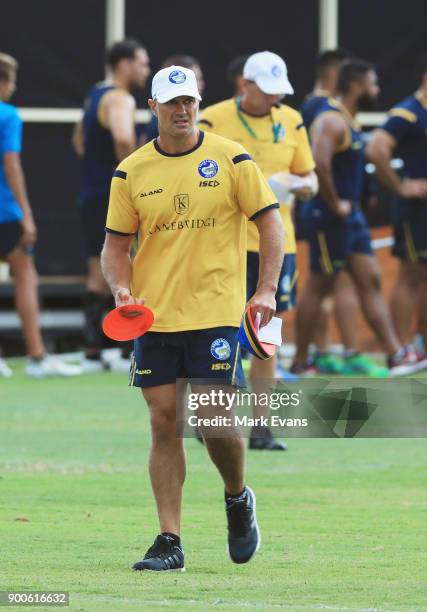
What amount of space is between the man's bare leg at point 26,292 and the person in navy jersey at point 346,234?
2.11 metres

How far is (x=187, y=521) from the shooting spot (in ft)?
24.4

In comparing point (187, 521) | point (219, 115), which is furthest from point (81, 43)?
point (187, 521)

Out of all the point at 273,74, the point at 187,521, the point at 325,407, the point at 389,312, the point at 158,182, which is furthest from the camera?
the point at 389,312

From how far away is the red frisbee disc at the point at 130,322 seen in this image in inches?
251

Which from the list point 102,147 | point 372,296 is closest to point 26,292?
point 102,147

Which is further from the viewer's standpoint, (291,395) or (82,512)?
(291,395)

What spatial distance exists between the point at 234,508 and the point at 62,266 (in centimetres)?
1087

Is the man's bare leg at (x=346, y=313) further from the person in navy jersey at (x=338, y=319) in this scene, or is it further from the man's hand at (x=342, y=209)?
the man's hand at (x=342, y=209)

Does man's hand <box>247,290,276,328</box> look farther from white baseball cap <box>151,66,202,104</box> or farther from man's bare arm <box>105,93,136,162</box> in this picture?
man's bare arm <box>105,93,136,162</box>

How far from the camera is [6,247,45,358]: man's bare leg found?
13648 millimetres

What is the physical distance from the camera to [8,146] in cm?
1341

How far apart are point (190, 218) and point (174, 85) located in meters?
0.50

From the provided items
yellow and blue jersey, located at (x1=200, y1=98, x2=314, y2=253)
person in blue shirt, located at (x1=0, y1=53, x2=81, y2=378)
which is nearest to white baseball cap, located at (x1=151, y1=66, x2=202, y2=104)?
yellow and blue jersey, located at (x1=200, y1=98, x2=314, y2=253)

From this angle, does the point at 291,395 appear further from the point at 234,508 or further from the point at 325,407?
the point at 234,508
